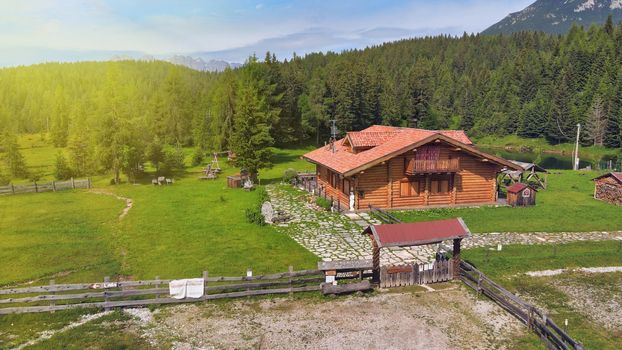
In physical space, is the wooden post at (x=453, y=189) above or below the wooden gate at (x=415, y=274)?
above

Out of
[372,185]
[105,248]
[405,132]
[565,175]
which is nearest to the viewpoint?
[105,248]

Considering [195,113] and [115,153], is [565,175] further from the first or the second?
[195,113]

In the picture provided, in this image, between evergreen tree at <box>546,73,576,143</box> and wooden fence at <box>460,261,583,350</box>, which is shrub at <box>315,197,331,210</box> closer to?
wooden fence at <box>460,261,583,350</box>

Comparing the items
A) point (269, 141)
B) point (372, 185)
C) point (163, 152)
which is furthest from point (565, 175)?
point (163, 152)

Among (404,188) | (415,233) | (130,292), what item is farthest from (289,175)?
(130,292)

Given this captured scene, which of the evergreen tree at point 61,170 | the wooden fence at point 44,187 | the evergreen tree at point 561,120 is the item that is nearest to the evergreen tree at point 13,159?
the evergreen tree at point 61,170

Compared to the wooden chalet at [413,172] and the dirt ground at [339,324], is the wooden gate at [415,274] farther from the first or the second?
the wooden chalet at [413,172]
